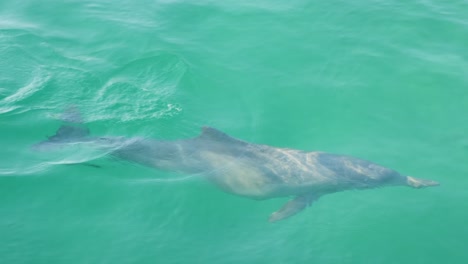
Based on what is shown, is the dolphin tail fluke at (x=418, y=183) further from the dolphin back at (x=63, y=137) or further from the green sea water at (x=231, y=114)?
the dolphin back at (x=63, y=137)

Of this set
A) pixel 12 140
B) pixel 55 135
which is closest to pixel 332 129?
pixel 55 135

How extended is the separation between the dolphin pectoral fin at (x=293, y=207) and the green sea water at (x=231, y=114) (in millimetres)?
177

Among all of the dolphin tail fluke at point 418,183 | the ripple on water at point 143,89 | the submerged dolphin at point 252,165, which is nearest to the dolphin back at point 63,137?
the submerged dolphin at point 252,165

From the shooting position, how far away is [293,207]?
1025cm

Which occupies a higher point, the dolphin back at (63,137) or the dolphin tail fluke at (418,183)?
the dolphin back at (63,137)

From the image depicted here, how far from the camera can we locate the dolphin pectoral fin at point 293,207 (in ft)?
32.6

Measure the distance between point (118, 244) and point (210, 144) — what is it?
115 inches

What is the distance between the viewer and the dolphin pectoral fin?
9.94 m

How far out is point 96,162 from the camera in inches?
426

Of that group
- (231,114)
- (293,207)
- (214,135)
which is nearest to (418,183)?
(293,207)

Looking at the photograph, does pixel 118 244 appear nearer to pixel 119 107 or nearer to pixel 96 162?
pixel 96 162

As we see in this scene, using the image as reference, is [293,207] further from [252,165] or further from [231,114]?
[231,114]

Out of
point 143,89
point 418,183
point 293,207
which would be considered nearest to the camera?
point 293,207

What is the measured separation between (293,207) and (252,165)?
1.27 metres
